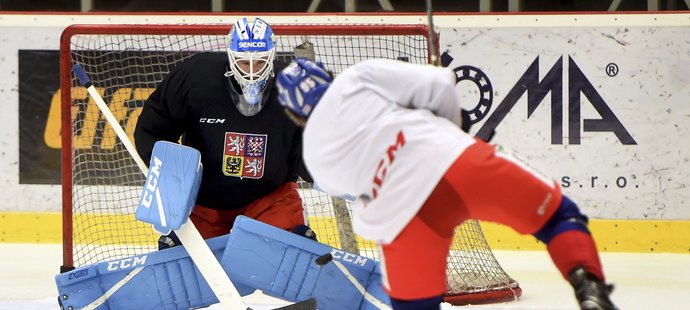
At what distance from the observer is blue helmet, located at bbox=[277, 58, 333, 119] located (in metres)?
2.50

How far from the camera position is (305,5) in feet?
24.2

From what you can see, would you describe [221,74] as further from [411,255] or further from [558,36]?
[558,36]

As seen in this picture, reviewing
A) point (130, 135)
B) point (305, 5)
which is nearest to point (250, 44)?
point (130, 135)

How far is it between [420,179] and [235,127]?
4.47 feet

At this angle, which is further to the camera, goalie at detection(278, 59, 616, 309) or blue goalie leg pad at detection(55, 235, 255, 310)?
blue goalie leg pad at detection(55, 235, 255, 310)

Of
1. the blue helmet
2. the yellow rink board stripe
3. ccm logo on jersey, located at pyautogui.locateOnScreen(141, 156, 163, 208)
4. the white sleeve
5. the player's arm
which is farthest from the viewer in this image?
the yellow rink board stripe

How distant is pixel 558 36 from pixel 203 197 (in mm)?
2774

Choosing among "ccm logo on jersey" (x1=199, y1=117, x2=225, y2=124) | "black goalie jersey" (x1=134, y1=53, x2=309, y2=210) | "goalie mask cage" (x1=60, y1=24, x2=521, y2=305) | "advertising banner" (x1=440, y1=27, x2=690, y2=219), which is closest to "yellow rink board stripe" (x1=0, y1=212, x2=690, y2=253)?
"advertising banner" (x1=440, y1=27, x2=690, y2=219)

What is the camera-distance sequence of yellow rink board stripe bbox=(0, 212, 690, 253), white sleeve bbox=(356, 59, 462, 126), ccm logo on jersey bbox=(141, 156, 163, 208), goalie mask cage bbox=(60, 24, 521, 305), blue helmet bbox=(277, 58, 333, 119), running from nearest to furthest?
white sleeve bbox=(356, 59, 462, 126)
blue helmet bbox=(277, 58, 333, 119)
ccm logo on jersey bbox=(141, 156, 163, 208)
goalie mask cage bbox=(60, 24, 521, 305)
yellow rink board stripe bbox=(0, 212, 690, 253)

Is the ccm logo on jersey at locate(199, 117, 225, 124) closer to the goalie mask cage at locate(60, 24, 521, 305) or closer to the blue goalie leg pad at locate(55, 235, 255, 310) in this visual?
the blue goalie leg pad at locate(55, 235, 255, 310)

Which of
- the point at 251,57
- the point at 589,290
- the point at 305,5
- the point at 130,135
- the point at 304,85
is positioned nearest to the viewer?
the point at 589,290

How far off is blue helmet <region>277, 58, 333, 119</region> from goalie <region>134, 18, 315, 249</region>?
0.93 metres

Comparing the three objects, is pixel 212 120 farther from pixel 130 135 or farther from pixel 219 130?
pixel 130 135

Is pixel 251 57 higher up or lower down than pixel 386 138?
higher up
